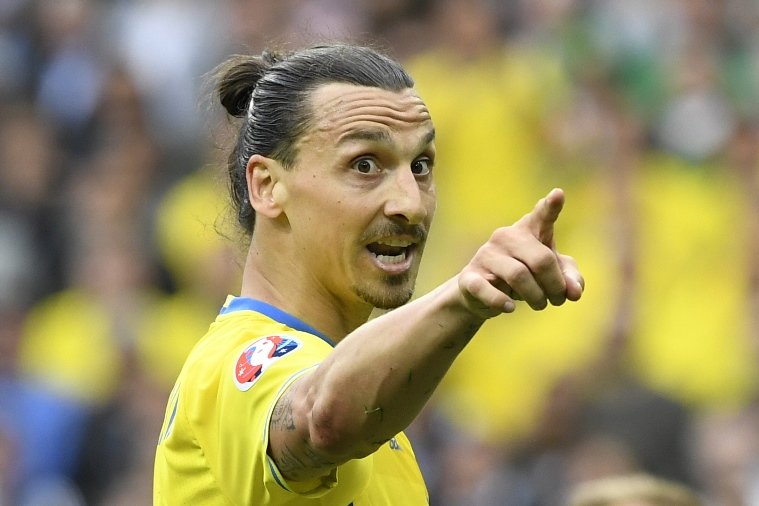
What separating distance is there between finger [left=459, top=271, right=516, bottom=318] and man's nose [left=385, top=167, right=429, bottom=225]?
74 centimetres

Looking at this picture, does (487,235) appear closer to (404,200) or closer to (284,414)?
(404,200)

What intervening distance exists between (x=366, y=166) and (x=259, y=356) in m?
0.59

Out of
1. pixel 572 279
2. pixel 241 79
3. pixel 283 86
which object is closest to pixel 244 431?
pixel 572 279

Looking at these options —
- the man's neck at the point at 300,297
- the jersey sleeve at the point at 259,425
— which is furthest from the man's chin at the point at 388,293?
the jersey sleeve at the point at 259,425

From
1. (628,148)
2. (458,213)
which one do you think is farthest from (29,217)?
(628,148)

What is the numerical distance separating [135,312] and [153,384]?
2.14ft

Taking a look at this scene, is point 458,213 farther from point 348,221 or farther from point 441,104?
point 348,221

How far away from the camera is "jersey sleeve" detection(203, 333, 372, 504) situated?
9.11 feet

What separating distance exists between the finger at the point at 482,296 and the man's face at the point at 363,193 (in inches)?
29.5

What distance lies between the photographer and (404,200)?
10.6ft

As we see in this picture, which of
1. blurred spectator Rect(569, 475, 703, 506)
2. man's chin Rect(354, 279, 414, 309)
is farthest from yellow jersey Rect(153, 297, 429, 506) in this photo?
blurred spectator Rect(569, 475, 703, 506)

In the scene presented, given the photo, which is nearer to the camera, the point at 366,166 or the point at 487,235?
the point at 366,166

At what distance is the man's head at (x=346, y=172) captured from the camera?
3252 mm

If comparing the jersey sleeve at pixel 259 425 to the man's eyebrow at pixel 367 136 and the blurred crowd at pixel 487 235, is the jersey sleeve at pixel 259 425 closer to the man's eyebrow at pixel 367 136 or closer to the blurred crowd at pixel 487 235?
the man's eyebrow at pixel 367 136
